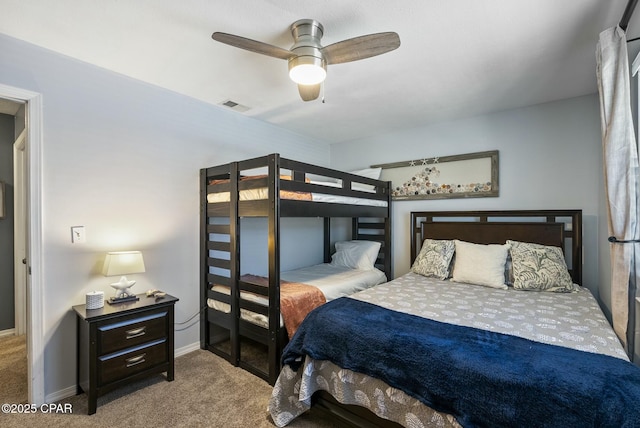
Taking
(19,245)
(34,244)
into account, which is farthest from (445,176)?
(19,245)

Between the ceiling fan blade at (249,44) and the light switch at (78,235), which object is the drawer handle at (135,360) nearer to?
the light switch at (78,235)

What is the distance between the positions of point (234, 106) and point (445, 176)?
8.15ft

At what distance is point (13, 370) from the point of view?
2.45 metres

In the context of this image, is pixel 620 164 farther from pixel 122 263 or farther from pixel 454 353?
pixel 122 263

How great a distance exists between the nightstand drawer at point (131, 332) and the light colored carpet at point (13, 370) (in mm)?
680

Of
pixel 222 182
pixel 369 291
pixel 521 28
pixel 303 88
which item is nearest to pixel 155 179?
pixel 222 182

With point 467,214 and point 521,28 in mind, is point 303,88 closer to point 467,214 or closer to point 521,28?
point 521,28

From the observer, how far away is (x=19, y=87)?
2.00 m

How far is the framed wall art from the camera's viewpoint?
332cm

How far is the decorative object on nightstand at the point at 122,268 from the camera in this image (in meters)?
2.23

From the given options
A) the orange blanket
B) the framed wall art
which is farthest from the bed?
the framed wall art

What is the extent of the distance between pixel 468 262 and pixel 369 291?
1057 millimetres

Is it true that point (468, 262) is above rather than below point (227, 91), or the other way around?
below

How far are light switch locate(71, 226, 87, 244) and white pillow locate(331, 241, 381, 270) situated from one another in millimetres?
2691
